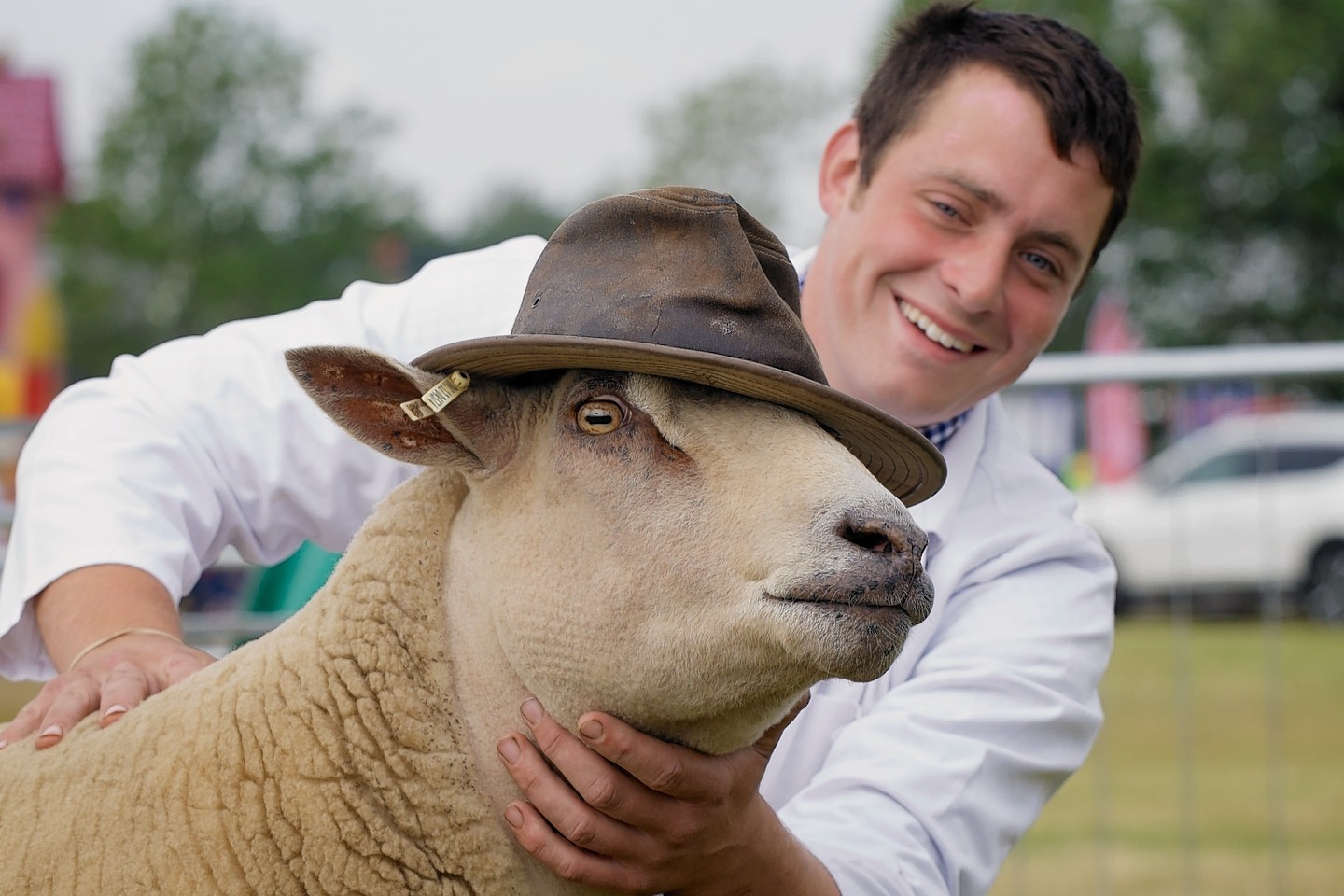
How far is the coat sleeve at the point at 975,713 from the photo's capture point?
9.18ft

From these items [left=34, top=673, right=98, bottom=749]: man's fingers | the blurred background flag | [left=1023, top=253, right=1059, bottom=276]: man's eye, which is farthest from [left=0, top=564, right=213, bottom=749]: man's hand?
the blurred background flag

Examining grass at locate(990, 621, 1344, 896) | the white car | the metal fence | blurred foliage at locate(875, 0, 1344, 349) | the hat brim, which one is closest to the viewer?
the hat brim

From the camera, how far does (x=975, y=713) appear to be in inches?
115

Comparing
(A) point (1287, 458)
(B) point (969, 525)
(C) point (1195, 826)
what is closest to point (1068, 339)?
(A) point (1287, 458)

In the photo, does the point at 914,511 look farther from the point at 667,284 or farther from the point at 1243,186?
the point at 1243,186

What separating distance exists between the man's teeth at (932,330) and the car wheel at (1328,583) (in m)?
10.9

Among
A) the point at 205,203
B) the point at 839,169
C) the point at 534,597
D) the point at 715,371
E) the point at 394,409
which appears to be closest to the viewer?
the point at 715,371

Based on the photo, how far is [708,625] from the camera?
6.49ft

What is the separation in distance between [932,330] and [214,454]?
1.59 meters

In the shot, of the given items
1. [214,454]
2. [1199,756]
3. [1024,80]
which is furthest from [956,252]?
[1199,756]

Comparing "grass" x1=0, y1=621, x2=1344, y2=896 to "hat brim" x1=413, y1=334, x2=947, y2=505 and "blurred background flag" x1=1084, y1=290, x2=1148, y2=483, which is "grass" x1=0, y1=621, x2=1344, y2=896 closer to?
"blurred background flag" x1=1084, y1=290, x2=1148, y2=483

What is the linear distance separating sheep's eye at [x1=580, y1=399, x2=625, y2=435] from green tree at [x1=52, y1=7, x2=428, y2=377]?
40.8m

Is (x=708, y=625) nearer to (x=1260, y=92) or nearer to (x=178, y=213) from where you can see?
(x=1260, y=92)

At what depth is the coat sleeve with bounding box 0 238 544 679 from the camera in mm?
2746
